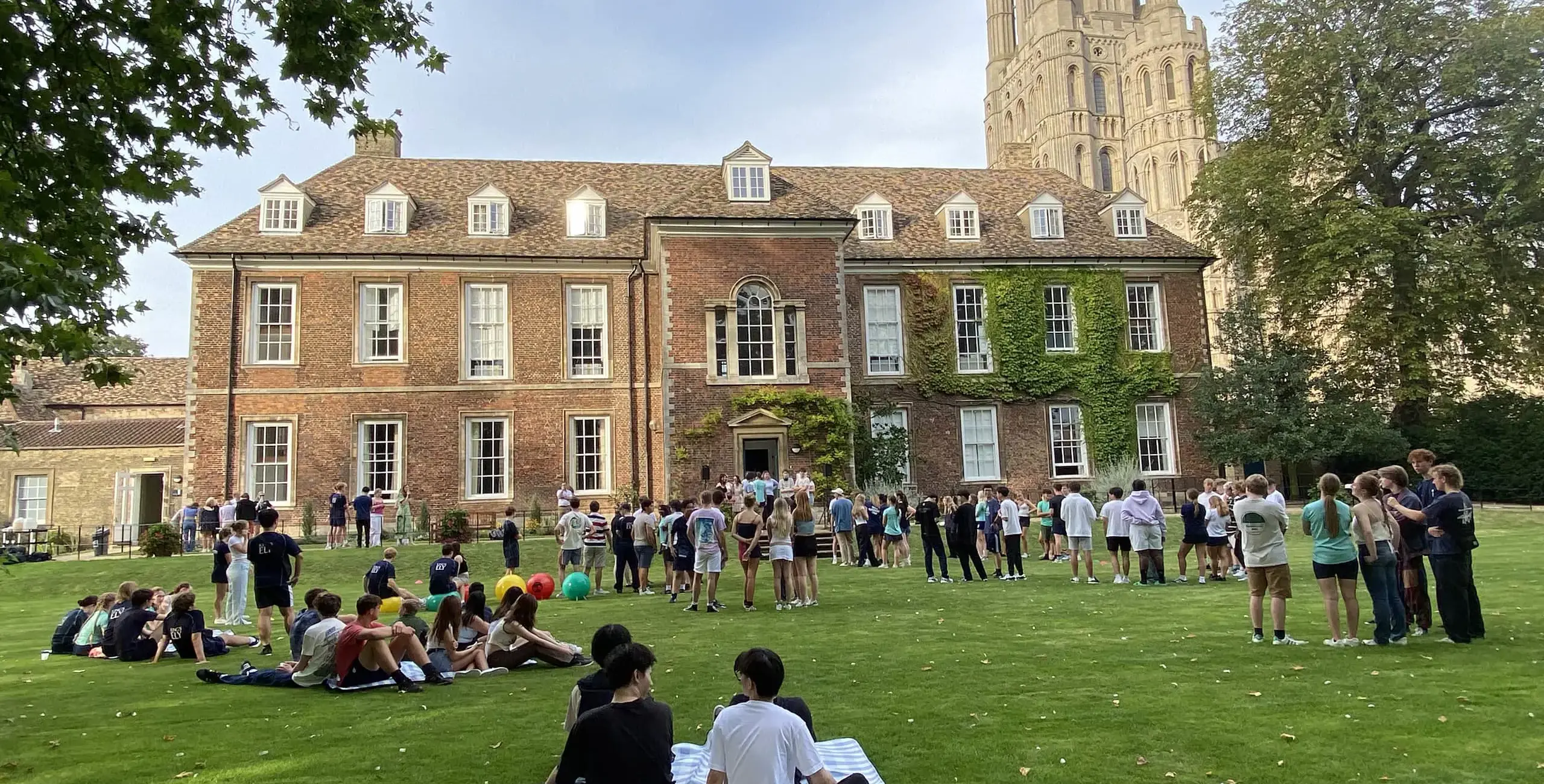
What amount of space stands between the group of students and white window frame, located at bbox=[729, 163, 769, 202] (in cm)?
1264

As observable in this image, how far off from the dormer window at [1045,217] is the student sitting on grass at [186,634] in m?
28.2

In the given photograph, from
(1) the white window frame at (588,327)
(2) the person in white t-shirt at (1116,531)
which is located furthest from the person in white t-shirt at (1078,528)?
(1) the white window frame at (588,327)

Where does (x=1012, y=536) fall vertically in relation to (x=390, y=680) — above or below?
above

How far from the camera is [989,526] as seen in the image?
18.7 m

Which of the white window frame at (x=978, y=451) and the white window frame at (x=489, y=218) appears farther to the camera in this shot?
the white window frame at (x=978, y=451)

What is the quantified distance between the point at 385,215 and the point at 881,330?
15991 mm

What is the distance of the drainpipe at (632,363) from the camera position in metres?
29.6

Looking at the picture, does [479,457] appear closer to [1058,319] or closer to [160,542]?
[160,542]

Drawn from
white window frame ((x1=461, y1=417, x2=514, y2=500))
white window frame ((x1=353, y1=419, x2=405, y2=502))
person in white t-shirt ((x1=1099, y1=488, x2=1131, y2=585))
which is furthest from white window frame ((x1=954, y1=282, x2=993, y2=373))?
white window frame ((x1=353, y1=419, x2=405, y2=502))

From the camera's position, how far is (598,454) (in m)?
29.6

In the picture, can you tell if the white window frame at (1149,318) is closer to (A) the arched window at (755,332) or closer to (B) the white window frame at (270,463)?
(A) the arched window at (755,332)

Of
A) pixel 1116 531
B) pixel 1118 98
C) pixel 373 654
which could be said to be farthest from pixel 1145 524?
pixel 1118 98

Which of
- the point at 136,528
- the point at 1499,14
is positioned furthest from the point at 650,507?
the point at 1499,14

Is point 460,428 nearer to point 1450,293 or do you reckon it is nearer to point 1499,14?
point 1450,293
